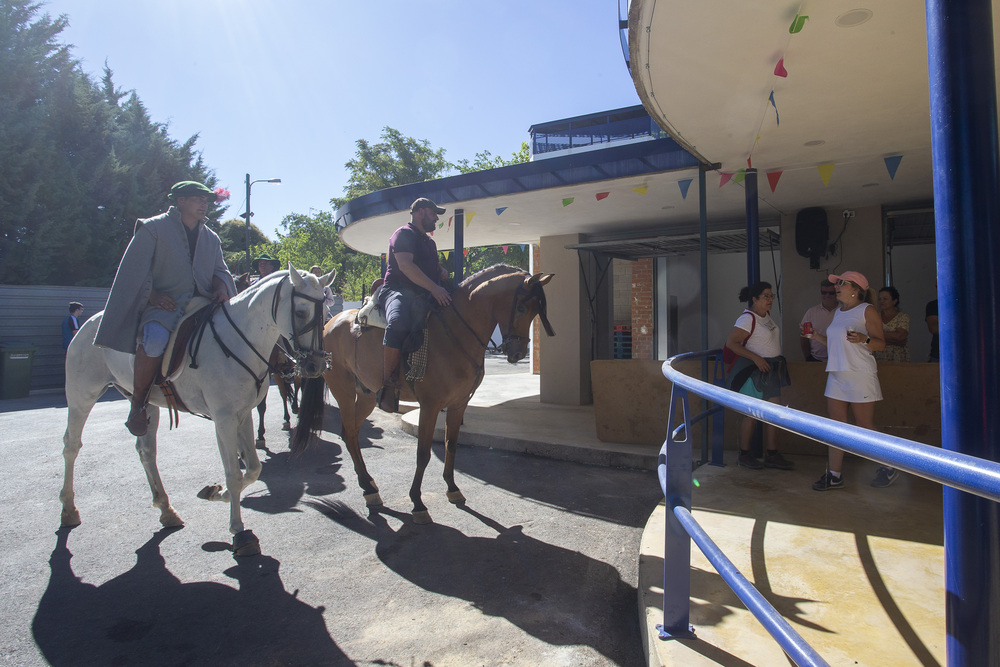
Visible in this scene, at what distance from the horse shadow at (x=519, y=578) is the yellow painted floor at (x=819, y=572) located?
264 millimetres

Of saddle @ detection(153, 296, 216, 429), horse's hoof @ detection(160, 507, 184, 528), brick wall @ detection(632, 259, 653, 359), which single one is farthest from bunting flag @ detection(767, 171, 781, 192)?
horse's hoof @ detection(160, 507, 184, 528)

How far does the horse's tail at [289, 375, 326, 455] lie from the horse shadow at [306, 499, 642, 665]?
1.03 metres

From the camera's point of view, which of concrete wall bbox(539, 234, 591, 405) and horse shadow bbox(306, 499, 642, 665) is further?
concrete wall bbox(539, 234, 591, 405)

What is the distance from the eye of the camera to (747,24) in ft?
10.4

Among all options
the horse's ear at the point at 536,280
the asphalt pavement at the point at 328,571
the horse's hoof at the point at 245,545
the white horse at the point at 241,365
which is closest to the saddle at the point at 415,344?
the white horse at the point at 241,365

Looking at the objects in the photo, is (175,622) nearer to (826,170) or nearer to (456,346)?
(456,346)

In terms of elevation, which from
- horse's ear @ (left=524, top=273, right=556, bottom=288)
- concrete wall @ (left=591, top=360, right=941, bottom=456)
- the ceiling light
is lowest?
concrete wall @ (left=591, top=360, right=941, bottom=456)

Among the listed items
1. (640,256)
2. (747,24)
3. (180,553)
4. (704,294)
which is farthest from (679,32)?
(640,256)

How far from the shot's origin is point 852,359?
165 inches

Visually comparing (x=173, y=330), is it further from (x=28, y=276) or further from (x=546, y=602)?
(x=28, y=276)

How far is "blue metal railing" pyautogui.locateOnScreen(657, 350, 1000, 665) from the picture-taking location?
83 centimetres

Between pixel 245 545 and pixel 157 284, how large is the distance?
2.04m

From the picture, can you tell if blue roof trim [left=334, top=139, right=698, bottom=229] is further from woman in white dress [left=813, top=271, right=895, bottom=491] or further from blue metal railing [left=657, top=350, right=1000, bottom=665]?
blue metal railing [left=657, top=350, right=1000, bottom=665]

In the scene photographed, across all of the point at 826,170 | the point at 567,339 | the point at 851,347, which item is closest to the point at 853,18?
the point at 851,347
